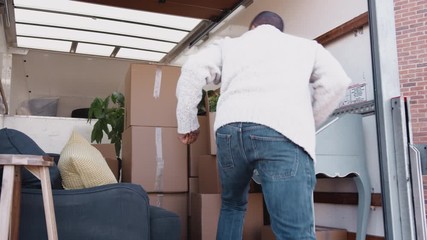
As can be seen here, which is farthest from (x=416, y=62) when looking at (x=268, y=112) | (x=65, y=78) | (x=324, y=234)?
(x=65, y=78)

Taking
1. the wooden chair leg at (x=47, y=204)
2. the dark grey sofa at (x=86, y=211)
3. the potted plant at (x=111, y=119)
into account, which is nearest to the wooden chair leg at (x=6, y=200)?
the wooden chair leg at (x=47, y=204)

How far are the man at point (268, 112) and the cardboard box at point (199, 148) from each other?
1.27 meters

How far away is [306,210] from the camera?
141 cm

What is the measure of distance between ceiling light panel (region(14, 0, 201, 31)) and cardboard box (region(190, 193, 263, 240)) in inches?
90.7

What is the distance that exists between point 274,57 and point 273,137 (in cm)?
32

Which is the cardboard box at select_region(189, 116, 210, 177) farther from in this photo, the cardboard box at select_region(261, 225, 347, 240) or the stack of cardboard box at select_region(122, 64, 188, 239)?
the cardboard box at select_region(261, 225, 347, 240)

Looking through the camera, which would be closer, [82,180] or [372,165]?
[82,180]

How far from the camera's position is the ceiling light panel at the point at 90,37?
4848 millimetres

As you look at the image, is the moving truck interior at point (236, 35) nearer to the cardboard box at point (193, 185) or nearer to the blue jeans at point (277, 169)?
the blue jeans at point (277, 169)

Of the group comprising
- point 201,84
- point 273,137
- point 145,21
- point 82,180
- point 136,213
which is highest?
point 145,21

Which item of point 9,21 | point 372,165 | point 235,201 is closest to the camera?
point 235,201

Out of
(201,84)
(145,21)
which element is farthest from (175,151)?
(145,21)

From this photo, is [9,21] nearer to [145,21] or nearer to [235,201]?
[145,21]

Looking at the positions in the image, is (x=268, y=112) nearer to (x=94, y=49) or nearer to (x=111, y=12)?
(x=111, y=12)
